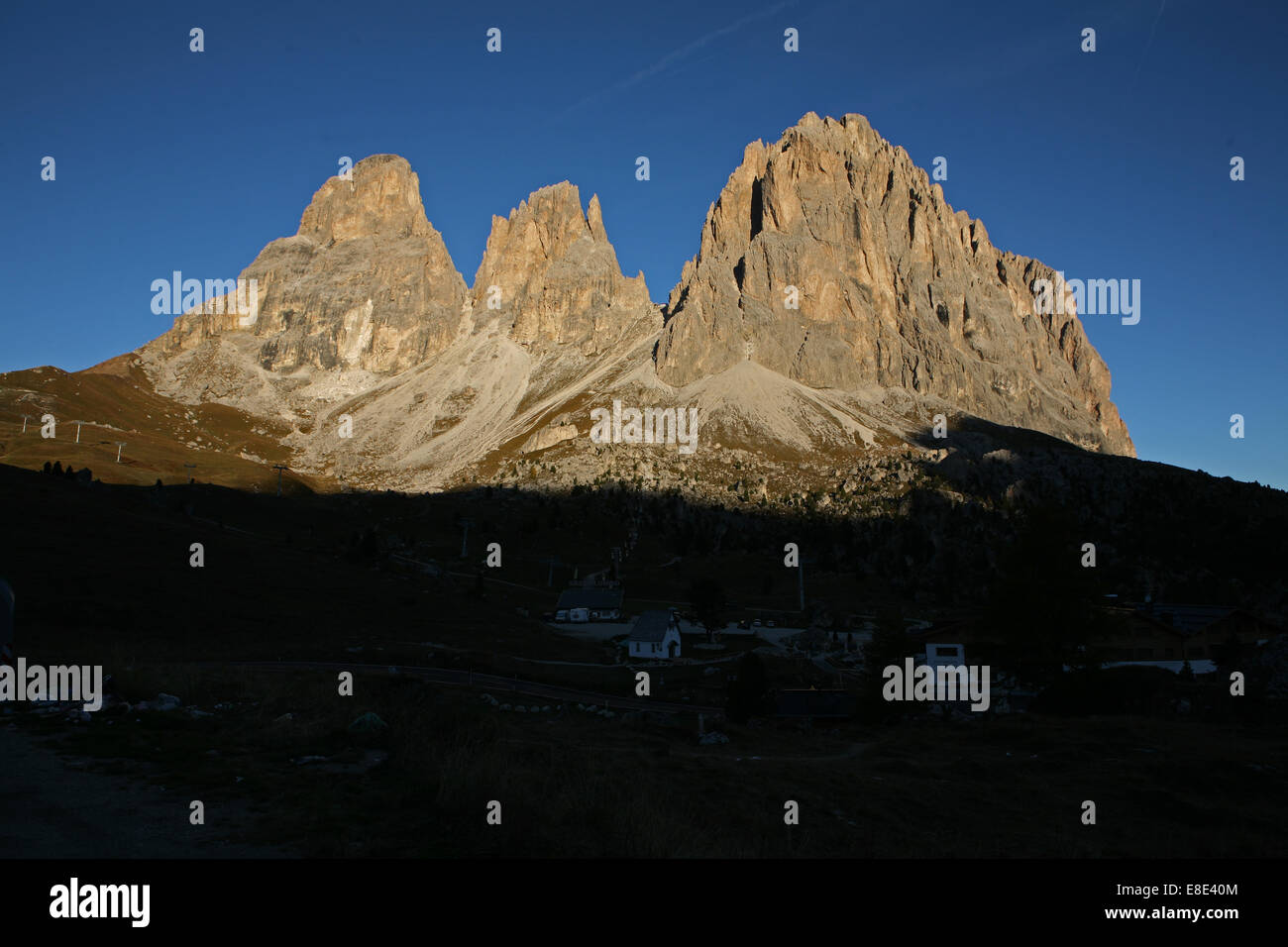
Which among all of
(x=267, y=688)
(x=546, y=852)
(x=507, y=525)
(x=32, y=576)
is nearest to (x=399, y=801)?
(x=546, y=852)

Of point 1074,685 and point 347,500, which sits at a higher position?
point 347,500

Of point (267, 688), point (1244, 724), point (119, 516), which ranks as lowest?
point (1244, 724)

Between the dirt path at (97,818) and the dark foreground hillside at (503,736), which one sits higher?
the dirt path at (97,818)

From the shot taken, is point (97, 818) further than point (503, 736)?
No

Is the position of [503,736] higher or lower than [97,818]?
lower

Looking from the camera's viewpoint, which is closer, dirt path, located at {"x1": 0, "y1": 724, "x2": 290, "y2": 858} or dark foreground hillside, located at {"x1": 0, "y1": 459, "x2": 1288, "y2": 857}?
dirt path, located at {"x1": 0, "y1": 724, "x2": 290, "y2": 858}

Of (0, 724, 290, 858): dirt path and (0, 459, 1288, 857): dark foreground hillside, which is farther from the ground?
(0, 724, 290, 858): dirt path

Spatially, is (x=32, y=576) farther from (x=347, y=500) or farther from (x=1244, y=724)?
(x=347, y=500)

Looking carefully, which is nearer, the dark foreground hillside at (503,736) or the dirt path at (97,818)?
the dirt path at (97,818)
